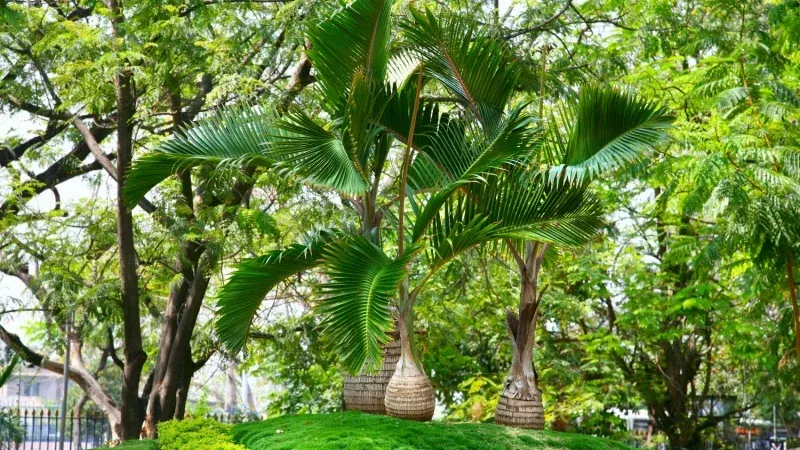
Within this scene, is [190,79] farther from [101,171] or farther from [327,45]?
[327,45]

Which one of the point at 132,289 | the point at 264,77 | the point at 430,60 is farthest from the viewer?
the point at 264,77

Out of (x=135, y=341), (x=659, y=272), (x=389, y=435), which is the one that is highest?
(x=659, y=272)

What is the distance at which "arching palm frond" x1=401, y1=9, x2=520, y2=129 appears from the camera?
380 inches

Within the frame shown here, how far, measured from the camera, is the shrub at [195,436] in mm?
9070

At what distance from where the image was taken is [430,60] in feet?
32.8

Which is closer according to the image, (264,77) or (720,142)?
(720,142)

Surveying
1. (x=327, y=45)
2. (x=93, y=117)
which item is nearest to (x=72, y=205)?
(x=93, y=117)

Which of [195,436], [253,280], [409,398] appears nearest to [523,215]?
[409,398]

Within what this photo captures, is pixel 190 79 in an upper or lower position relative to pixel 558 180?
upper

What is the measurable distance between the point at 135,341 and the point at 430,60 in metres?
5.84

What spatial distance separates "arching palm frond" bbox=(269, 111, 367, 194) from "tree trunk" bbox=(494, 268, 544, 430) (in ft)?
7.37

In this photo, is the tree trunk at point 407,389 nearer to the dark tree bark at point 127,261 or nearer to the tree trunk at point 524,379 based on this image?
the tree trunk at point 524,379

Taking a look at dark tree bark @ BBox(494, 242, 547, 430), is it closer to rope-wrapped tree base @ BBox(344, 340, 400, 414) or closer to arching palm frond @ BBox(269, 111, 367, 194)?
rope-wrapped tree base @ BBox(344, 340, 400, 414)

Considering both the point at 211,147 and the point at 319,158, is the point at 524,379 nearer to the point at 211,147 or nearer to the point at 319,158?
the point at 319,158
